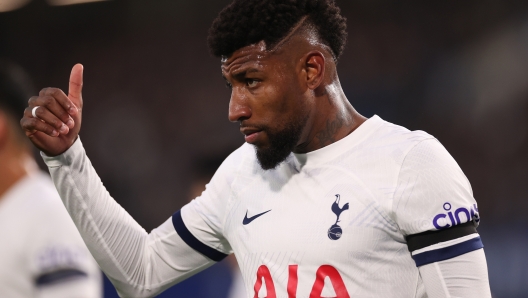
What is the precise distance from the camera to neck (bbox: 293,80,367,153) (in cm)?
182

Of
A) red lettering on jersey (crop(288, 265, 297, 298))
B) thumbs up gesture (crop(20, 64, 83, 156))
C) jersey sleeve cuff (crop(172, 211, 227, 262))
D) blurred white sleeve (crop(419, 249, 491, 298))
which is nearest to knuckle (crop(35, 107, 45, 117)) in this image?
thumbs up gesture (crop(20, 64, 83, 156))

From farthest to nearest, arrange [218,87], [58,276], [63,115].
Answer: [218,87] → [58,276] → [63,115]

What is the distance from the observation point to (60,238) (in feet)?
6.34

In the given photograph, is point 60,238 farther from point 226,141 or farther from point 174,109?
point 174,109

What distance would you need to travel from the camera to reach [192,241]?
6.57 feet

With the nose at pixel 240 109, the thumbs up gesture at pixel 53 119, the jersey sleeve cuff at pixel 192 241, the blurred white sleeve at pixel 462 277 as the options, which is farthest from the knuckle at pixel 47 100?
the blurred white sleeve at pixel 462 277

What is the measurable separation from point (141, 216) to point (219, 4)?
1743 millimetres

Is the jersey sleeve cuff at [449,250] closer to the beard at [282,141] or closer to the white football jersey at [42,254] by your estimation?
the beard at [282,141]

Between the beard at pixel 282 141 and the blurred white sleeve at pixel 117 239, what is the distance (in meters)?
0.43

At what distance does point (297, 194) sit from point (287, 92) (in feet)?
0.94

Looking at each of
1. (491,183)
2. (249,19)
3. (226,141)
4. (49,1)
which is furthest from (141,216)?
(249,19)

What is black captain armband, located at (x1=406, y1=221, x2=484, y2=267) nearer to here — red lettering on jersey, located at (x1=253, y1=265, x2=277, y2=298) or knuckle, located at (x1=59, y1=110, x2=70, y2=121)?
red lettering on jersey, located at (x1=253, y1=265, x2=277, y2=298)

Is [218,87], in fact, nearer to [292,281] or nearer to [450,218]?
[292,281]

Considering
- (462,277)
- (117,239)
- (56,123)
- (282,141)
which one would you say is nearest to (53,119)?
(56,123)
